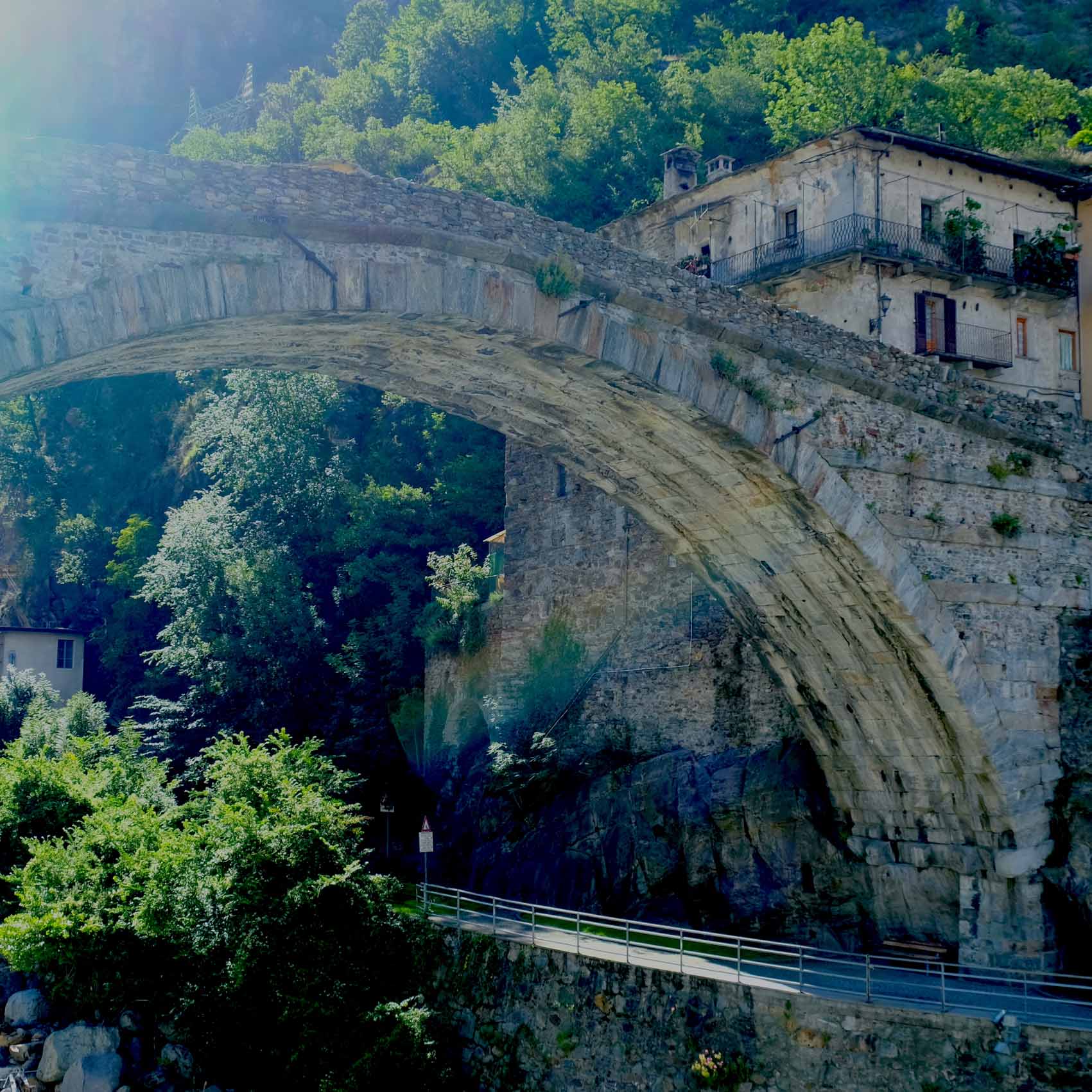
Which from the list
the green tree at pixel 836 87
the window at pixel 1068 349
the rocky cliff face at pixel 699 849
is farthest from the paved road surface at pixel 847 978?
the green tree at pixel 836 87

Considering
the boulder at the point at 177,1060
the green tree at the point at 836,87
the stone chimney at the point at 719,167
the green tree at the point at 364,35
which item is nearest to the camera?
the boulder at the point at 177,1060

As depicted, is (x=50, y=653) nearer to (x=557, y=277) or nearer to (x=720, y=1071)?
(x=720, y=1071)

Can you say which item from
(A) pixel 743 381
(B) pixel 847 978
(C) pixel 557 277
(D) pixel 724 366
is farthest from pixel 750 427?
(B) pixel 847 978

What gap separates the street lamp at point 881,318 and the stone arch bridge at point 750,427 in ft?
14.1

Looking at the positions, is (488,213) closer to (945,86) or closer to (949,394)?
(949,394)

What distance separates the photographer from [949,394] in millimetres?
18234

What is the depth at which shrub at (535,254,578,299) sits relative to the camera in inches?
598

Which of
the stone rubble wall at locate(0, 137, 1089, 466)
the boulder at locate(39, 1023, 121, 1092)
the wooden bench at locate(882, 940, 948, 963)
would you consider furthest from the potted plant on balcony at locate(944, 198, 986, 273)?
the boulder at locate(39, 1023, 121, 1092)

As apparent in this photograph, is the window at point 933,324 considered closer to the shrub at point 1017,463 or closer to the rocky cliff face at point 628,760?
the shrub at point 1017,463

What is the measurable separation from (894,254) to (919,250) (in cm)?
74

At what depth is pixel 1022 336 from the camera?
24156 millimetres

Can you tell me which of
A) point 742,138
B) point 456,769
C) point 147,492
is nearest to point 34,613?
point 147,492

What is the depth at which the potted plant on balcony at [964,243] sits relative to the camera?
77.3 feet

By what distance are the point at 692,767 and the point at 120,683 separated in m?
22.1
